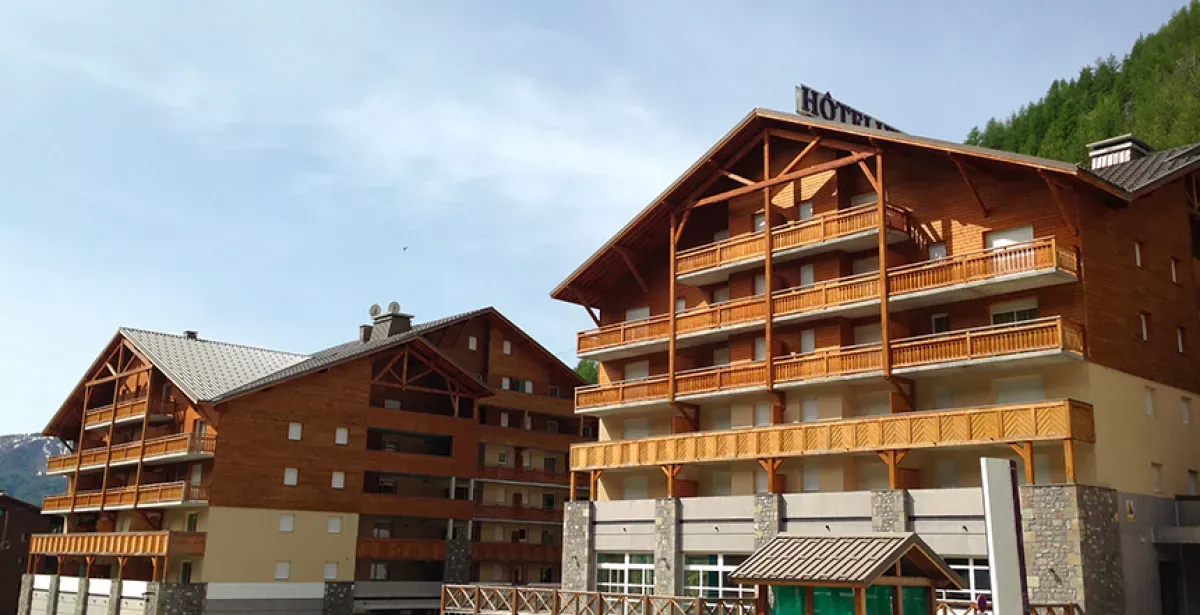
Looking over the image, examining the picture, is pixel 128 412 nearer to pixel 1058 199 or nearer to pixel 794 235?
pixel 794 235

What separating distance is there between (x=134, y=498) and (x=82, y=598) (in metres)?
6.57

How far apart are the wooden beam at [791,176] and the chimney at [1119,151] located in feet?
31.8

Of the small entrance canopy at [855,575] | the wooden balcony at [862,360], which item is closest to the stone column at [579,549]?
the wooden balcony at [862,360]

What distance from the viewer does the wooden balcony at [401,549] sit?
54531mm

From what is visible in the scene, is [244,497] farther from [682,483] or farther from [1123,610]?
[1123,610]

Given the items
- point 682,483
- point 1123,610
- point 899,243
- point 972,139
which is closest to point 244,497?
point 682,483

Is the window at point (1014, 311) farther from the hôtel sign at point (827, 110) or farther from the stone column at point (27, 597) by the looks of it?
the stone column at point (27, 597)

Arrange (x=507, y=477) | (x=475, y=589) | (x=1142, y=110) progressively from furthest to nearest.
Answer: (x=1142, y=110)
(x=507, y=477)
(x=475, y=589)

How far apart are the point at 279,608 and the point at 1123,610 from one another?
118ft

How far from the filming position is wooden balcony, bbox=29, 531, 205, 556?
164ft

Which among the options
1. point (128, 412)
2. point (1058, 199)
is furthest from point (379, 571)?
point (1058, 199)

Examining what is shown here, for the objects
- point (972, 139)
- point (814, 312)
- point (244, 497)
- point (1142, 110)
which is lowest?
point (244, 497)

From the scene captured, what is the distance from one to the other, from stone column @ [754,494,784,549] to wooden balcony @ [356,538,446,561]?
75.4 feet

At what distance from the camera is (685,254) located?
4459 cm
